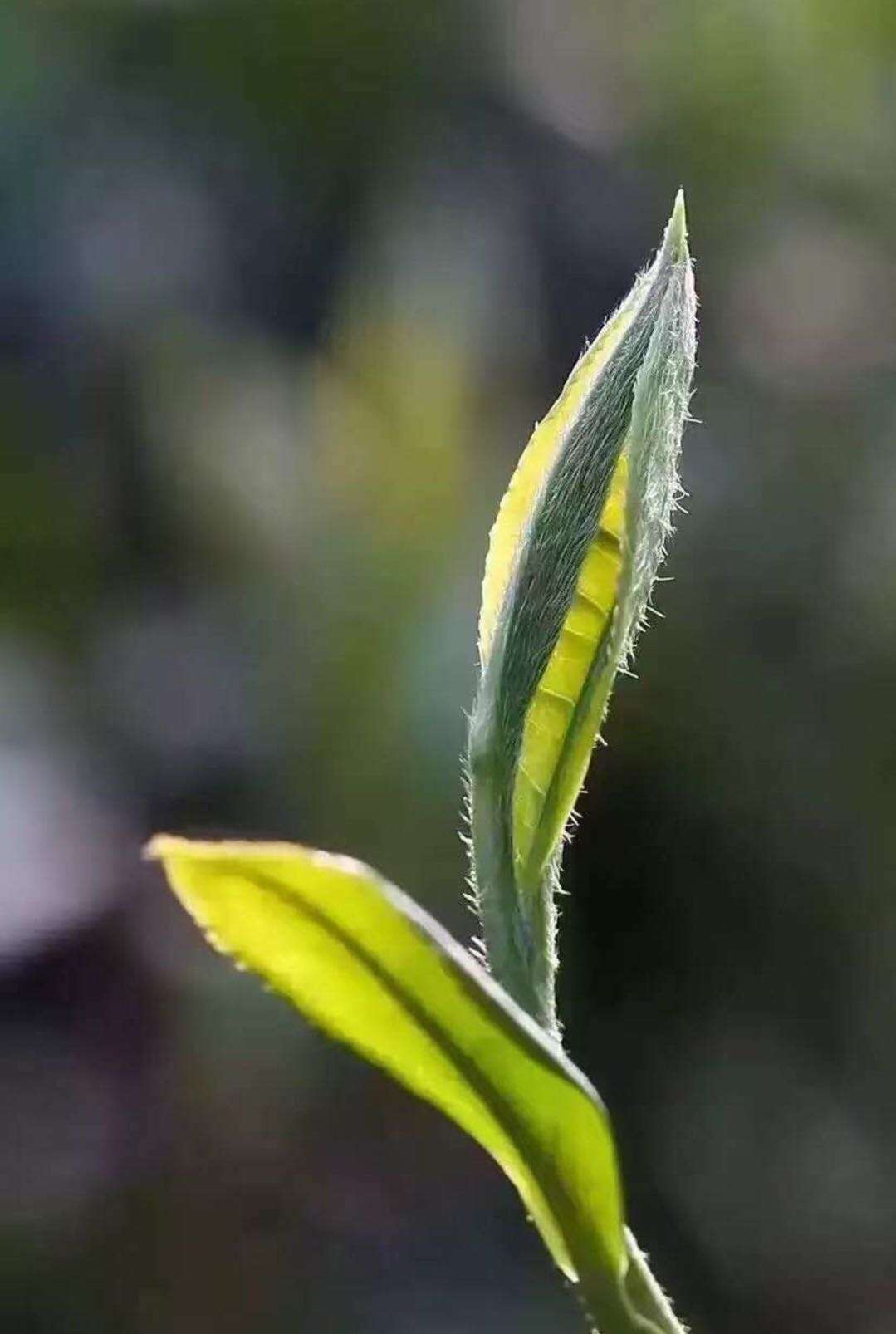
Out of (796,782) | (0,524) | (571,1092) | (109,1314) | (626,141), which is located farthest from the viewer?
(626,141)

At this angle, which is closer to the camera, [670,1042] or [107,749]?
[670,1042]

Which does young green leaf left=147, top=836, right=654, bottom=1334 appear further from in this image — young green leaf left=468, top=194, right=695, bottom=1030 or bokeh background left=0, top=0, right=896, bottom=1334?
bokeh background left=0, top=0, right=896, bottom=1334

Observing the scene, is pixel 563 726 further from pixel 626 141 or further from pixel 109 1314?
pixel 626 141

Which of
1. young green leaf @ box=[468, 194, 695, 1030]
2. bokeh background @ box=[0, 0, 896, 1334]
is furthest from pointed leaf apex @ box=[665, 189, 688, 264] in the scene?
bokeh background @ box=[0, 0, 896, 1334]

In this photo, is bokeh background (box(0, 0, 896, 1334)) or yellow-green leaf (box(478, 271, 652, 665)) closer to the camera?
yellow-green leaf (box(478, 271, 652, 665))

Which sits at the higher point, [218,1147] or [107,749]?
[107,749]

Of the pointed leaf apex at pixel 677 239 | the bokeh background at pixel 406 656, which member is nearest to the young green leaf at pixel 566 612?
the pointed leaf apex at pixel 677 239

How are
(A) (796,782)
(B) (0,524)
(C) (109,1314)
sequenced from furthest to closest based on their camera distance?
(B) (0,524) → (A) (796,782) → (C) (109,1314)

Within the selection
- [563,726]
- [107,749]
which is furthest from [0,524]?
[563,726]
